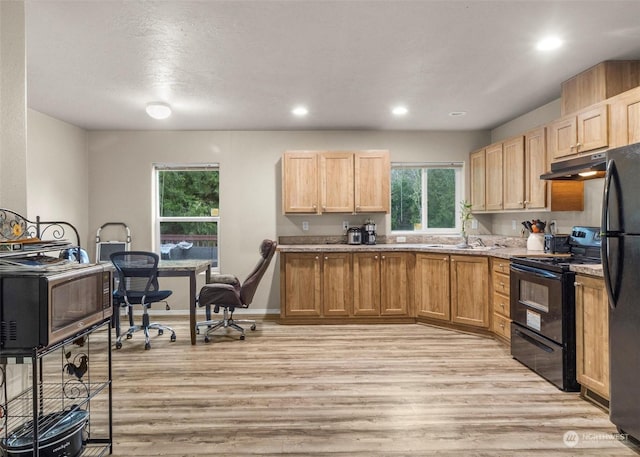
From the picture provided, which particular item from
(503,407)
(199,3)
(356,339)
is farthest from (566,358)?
(199,3)

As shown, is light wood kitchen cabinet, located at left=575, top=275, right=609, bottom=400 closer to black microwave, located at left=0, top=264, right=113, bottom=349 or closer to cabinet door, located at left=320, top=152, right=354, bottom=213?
cabinet door, located at left=320, top=152, right=354, bottom=213

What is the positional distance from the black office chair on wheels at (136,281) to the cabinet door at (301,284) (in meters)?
1.36

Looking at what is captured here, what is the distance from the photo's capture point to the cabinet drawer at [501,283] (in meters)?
3.80

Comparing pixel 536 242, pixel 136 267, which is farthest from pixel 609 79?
pixel 136 267

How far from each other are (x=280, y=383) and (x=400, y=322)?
2.22 m

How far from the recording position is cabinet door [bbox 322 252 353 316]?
15.6 ft

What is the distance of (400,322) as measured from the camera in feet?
15.8

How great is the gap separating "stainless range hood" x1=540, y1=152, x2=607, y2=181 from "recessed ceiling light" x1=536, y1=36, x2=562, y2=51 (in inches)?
32.8

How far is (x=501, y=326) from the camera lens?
3.88 meters

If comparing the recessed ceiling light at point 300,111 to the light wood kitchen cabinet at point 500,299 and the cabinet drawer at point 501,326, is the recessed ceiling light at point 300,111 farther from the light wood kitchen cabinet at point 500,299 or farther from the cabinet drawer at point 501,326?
the cabinet drawer at point 501,326

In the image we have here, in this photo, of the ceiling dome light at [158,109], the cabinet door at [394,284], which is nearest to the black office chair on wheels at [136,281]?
the ceiling dome light at [158,109]

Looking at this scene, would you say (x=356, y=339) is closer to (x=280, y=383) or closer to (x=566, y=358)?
(x=280, y=383)

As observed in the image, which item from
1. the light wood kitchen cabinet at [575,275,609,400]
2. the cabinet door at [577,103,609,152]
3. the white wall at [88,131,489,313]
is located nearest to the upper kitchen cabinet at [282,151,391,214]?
the white wall at [88,131,489,313]

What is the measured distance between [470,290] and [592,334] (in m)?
1.68
